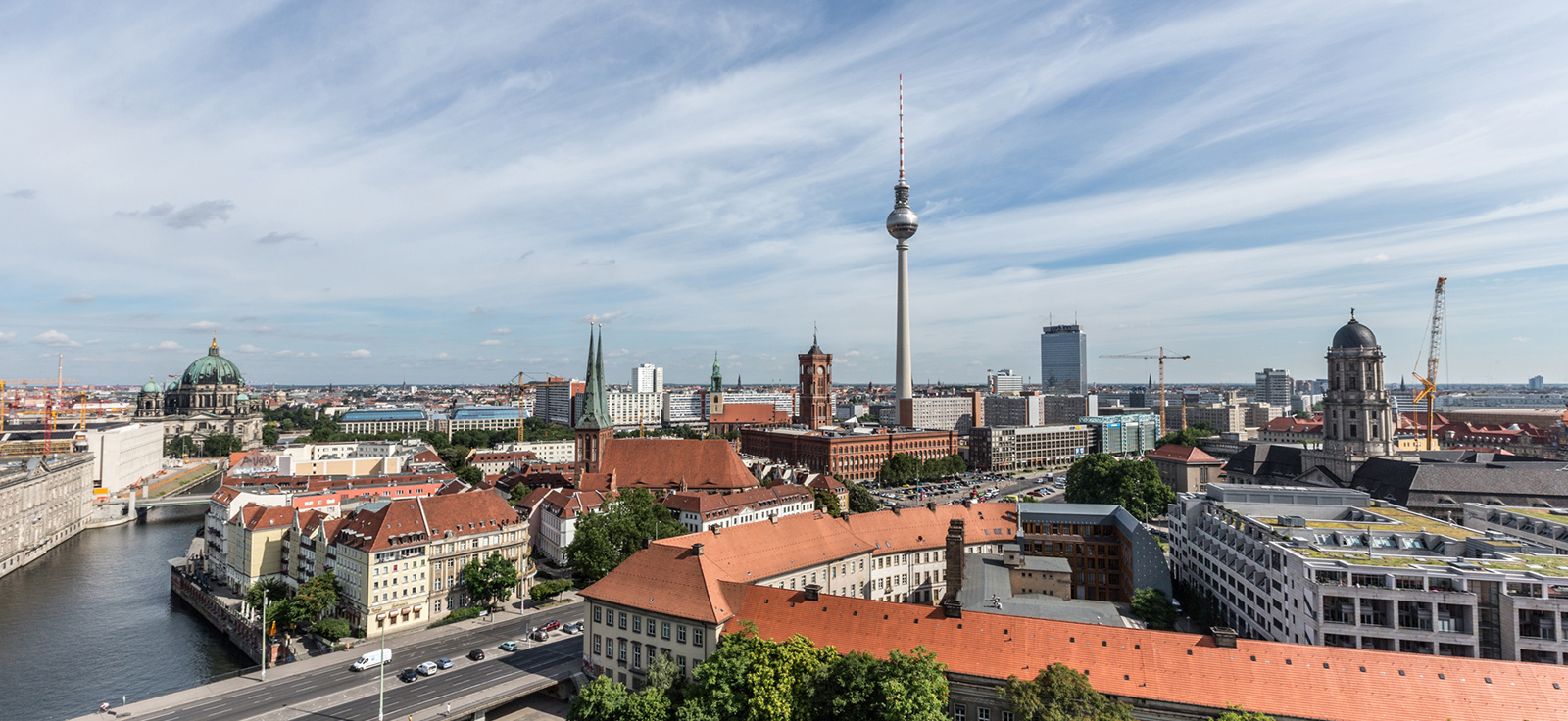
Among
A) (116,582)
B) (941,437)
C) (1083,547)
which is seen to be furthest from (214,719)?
(941,437)

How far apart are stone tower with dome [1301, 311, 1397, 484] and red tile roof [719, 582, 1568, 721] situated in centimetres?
7933

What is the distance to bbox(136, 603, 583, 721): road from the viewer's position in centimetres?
4828

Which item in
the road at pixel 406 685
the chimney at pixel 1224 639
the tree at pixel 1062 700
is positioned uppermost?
the chimney at pixel 1224 639

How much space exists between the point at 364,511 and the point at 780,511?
47426 mm

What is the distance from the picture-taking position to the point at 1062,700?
34.0 metres

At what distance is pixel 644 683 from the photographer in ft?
159

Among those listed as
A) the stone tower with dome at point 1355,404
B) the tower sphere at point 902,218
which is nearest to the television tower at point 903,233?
the tower sphere at point 902,218

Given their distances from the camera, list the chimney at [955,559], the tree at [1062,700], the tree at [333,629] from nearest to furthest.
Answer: the tree at [1062,700], the chimney at [955,559], the tree at [333,629]

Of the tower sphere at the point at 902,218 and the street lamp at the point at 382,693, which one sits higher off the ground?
the tower sphere at the point at 902,218

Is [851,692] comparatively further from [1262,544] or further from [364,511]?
[364,511]

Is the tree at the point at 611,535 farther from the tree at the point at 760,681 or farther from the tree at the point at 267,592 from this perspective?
the tree at the point at 760,681

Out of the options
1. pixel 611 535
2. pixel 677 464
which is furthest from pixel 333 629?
pixel 677 464

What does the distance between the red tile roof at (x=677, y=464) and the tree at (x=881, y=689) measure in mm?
75282

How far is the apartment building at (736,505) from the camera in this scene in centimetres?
9131
